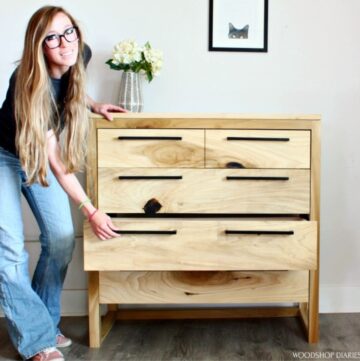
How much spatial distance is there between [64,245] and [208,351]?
640 millimetres

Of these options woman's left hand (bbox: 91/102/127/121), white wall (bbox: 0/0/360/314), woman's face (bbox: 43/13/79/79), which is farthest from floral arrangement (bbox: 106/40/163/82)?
woman's face (bbox: 43/13/79/79)

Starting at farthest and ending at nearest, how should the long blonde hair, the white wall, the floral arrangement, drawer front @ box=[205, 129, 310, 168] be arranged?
the white wall → the floral arrangement → drawer front @ box=[205, 129, 310, 168] → the long blonde hair

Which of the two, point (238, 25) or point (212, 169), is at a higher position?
point (238, 25)

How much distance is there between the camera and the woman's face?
5.03ft

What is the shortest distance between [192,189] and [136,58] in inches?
23.6

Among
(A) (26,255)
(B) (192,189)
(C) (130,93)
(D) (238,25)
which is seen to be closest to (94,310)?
(A) (26,255)

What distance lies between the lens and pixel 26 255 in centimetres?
172

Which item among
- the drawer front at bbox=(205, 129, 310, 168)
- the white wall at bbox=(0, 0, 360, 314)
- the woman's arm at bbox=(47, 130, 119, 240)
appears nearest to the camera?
the woman's arm at bbox=(47, 130, 119, 240)

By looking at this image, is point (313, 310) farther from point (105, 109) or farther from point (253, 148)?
point (105, 109)

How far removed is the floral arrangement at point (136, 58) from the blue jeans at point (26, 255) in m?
0.54

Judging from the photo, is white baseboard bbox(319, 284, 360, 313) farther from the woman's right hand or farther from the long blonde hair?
the long blonde hair

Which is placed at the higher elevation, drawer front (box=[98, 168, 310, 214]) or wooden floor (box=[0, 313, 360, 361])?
drawer front (box=[98, 168, 310, 214])

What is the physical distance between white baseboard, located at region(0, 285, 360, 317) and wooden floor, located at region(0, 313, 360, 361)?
46mm

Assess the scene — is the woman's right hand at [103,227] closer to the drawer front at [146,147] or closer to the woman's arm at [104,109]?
the drawer front at [146,147]
